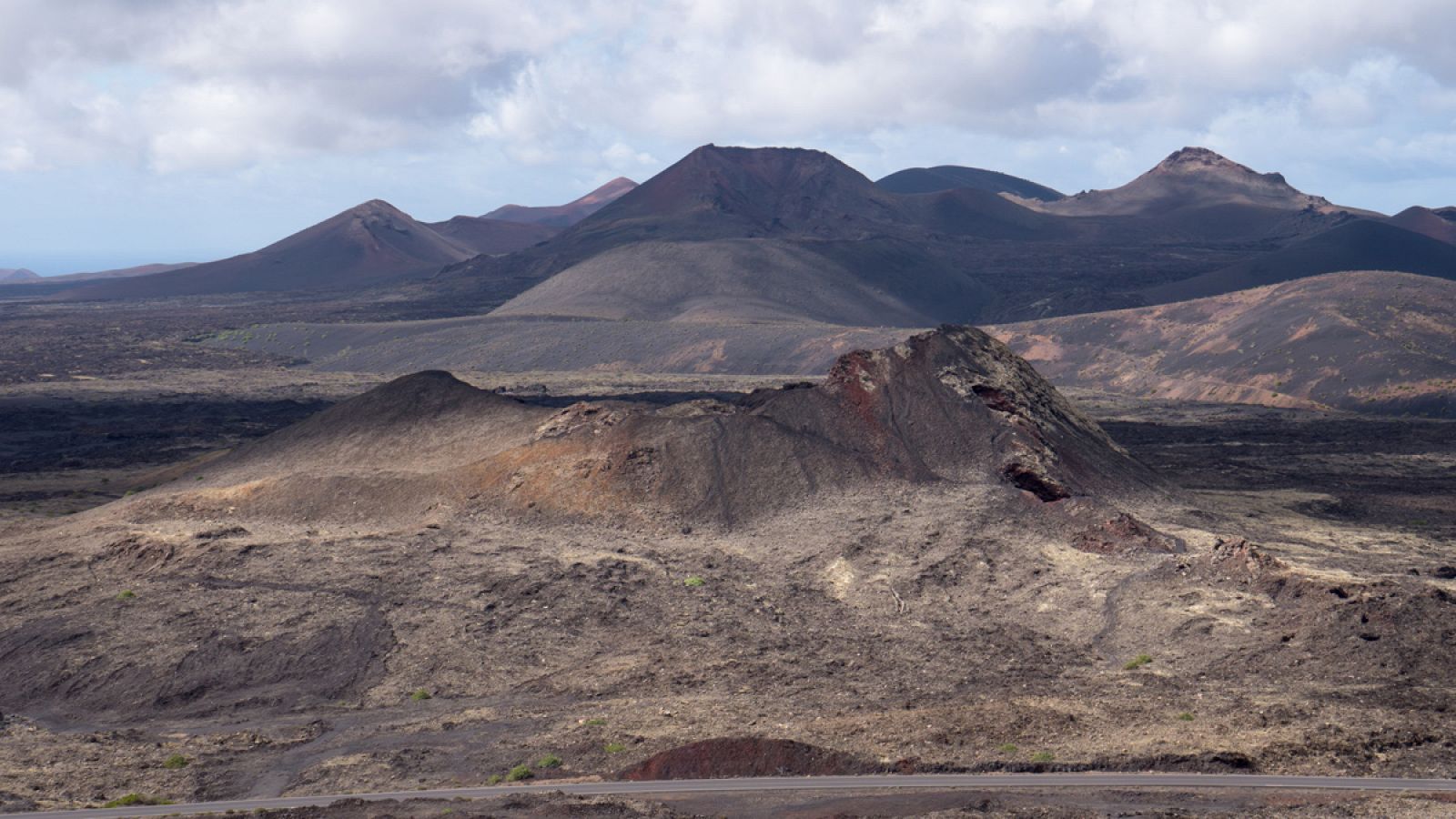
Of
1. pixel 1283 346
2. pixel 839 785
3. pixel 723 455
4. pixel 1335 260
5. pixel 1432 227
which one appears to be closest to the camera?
pixel 839 785

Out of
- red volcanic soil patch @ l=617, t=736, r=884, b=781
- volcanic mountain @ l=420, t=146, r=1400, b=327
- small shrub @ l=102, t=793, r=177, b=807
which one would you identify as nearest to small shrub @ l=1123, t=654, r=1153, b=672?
red volcanic soil patch @ l=617, t=736, r=884, b=781

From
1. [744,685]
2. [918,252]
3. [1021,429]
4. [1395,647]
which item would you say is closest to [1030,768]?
[744,685]

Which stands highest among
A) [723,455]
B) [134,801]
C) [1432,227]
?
[1432,227]

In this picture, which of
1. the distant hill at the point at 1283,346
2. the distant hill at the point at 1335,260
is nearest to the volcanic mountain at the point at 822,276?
the distant hill at the point at 1335,260

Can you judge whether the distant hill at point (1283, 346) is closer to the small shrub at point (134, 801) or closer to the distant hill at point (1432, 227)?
the small shrub at point (134, 801)

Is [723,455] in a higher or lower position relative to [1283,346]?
lower

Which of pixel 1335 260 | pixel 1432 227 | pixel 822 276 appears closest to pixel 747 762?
pixel 822 276

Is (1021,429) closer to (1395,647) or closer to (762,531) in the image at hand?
(762,531)

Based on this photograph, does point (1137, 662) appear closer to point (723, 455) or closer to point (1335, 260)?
point (723, 455)
